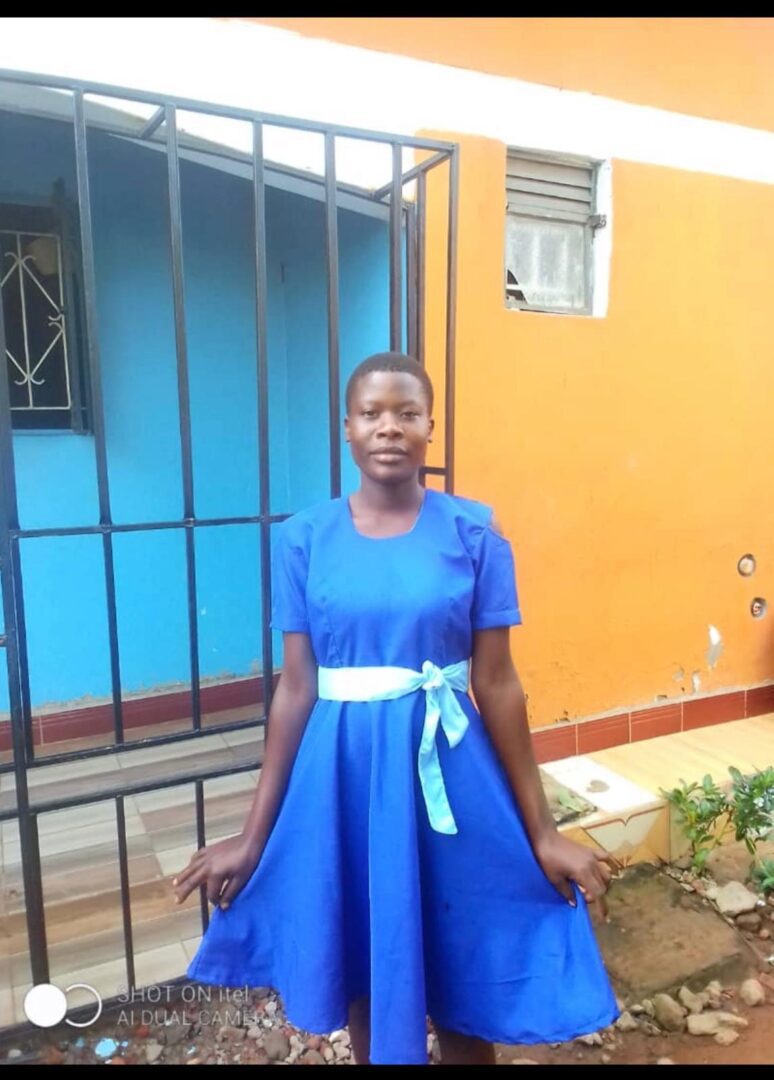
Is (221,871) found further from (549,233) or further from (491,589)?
(549,233)

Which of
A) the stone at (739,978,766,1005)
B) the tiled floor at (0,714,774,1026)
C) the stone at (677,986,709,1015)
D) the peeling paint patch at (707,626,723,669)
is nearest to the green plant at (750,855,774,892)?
the tiled floor at (0,714,774,1026)

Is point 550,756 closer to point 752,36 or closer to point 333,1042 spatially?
point 333,1042

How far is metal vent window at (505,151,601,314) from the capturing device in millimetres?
2828

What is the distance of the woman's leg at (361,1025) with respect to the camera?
1.49 meters

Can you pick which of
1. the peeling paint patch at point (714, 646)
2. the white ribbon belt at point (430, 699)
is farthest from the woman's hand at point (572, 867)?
the peeling paint patch at point (714, 646)

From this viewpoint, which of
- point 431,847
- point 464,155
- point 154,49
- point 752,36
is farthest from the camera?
point 464,155

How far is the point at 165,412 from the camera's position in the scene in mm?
3498

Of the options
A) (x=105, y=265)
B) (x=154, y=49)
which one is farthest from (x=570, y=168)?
(x=105, y=265)

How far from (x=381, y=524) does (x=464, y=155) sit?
1.83m

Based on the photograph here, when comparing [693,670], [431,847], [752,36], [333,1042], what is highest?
[752,36]

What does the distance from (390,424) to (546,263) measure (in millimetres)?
Result: 1961

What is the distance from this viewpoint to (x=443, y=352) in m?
2.65

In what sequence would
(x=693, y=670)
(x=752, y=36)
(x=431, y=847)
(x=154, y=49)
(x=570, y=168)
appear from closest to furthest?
(x=752, y=36) < (x=431, y=847) < (x=154, y=49) < (x=570, y=168) < (x=693, y=670)
